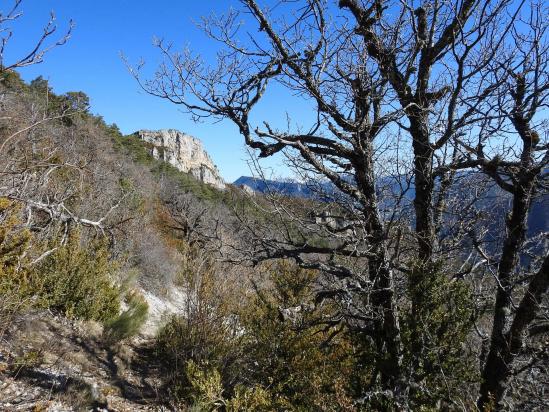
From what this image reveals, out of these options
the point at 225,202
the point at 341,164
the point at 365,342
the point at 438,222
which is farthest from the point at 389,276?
the point at 225,202

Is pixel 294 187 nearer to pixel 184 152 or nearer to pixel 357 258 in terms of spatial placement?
pixel 357 258

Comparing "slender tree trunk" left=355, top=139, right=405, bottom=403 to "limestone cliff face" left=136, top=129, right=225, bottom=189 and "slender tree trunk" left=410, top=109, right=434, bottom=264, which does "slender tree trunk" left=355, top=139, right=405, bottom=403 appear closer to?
"slender tree trunk" left=410, top=109, right=434, bottom=264

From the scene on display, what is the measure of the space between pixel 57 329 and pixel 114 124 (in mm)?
38438

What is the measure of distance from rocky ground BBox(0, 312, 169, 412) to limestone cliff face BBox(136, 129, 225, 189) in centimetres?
6447

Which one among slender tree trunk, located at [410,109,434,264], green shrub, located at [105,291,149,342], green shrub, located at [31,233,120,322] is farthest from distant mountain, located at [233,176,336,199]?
green shrub, located at [105,291,149,342]

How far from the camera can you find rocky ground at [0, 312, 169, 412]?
4646 mm

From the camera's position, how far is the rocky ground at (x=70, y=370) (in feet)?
15.2

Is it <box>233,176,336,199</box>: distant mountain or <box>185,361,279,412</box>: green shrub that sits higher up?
<box>233,176,336,199</box>: distant mountain

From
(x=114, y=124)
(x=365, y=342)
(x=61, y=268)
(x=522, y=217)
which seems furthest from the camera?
(x=114, y=124)

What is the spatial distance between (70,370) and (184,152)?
84.5m

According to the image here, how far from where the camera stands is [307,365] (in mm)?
6367

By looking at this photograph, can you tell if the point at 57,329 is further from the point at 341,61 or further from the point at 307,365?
the point at 341,61

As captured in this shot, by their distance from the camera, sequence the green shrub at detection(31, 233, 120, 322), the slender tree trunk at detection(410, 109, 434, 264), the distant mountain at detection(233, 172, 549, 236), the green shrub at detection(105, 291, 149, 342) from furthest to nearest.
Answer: the green shrub at detection(105, 291, 149, 342) → the green shrub at detection(31, 233, 120, 322) → the distant mountain at detection(233, 172, 549, 236) → the slender tree trunk at detection(410, 109, 434, 264)

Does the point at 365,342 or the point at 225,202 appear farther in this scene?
the point at 225,202
